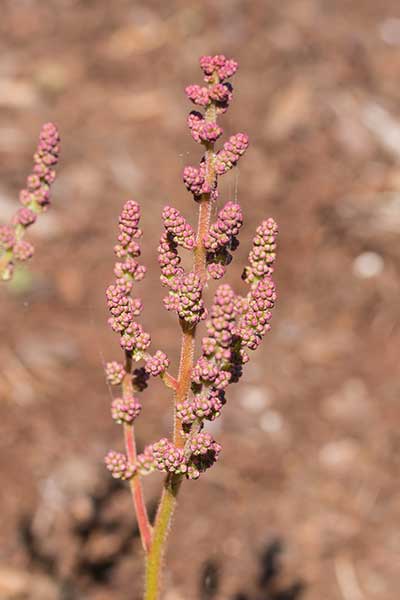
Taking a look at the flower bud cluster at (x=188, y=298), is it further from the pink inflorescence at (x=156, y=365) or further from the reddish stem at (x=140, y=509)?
the reddish stem at (x=140, y=509)

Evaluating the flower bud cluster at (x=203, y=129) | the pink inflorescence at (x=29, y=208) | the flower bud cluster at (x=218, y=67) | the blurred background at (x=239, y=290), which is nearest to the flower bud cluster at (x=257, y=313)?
the flower bud cluster at (x=203, y=129)

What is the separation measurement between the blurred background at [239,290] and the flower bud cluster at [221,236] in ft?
6.91

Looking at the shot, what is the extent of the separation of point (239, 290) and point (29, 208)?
2.91 meters

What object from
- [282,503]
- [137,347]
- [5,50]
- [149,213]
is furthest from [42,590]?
[5,50]

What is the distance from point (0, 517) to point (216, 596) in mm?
992

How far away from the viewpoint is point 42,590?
3.53 metres

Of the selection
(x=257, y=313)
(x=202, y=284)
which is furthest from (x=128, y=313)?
(x=257, y=313)

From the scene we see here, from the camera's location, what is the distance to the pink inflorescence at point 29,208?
232 cm

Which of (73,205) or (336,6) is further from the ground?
(336,6)

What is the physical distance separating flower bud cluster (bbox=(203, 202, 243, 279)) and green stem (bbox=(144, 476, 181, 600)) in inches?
19.7

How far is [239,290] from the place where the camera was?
17.2 feet

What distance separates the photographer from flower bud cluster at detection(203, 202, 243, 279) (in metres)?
1.80

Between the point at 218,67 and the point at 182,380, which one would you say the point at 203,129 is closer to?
the point at 218,67

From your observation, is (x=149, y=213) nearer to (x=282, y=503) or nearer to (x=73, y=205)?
(x=73, y=205)
